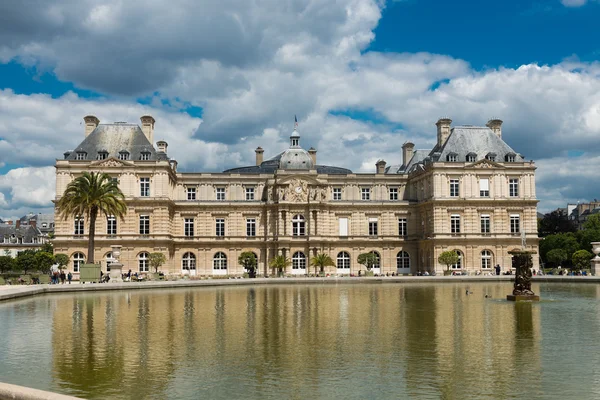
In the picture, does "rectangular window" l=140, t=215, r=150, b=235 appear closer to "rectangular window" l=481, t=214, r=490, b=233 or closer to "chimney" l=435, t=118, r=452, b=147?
"chimney" l=435, t=118, r=452, b=147

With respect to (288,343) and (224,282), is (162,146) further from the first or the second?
(288,343)

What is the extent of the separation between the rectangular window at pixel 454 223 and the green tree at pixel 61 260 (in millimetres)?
41050

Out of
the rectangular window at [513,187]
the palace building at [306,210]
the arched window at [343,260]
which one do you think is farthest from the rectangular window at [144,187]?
the rectangular window at [513,187]

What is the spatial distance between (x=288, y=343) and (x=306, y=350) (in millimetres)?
1298

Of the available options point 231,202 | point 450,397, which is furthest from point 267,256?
point 450,397

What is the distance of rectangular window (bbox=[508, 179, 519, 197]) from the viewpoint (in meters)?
72.7

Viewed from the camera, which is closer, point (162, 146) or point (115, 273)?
point (115, 273)

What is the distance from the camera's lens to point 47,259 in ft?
214

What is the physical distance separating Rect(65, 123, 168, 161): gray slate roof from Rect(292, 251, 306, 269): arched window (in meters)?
18.4

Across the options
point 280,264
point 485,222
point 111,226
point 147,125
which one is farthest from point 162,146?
point 485,222

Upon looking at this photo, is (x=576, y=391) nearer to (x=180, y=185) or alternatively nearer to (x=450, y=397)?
(x=450, y=397)

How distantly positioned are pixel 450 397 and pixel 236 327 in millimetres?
11619

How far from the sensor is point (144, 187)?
2756 inches

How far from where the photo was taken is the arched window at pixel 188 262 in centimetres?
7475
